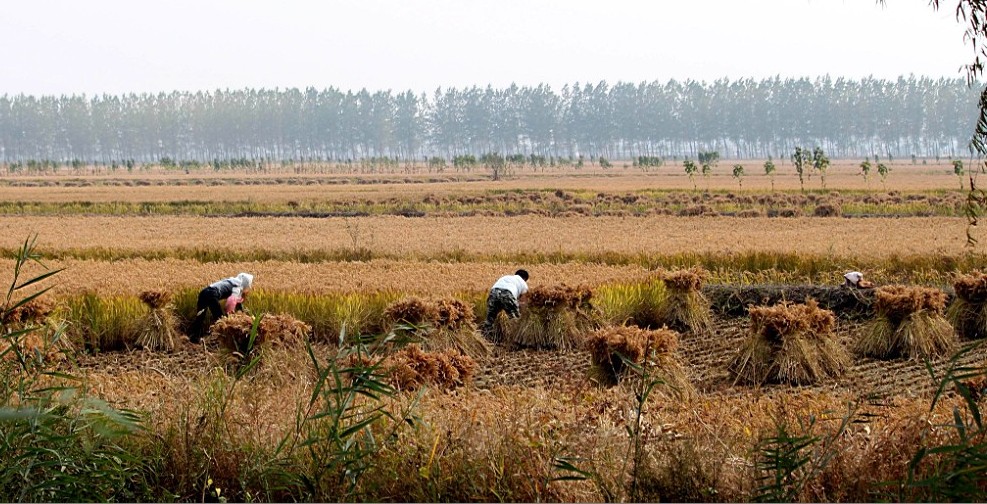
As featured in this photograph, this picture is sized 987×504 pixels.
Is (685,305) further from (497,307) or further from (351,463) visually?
(351,463)

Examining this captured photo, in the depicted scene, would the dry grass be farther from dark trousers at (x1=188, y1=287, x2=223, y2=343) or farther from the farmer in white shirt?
dark trousers at (x1=188, y1=287, x2=223, y2=343)

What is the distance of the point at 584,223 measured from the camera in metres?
34.4

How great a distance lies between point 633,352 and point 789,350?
2553 mm

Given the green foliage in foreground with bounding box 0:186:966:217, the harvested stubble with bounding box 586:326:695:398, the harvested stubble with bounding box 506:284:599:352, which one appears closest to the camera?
the harvested stubble with bounding box 586:326:695:398

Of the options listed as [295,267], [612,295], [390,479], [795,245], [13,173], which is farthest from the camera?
[13,173]

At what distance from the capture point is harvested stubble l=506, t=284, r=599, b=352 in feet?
48.9

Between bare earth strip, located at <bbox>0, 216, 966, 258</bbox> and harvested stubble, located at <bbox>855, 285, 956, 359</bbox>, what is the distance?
6.83 m

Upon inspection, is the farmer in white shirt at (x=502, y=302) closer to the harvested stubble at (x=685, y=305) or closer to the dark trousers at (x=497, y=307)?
the dark trousers at (x=497, y=307)

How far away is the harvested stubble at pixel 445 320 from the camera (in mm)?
13750

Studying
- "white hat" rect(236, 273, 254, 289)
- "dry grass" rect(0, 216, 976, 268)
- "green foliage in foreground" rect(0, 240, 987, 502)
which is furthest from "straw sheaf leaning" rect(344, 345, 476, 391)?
"dry grass" rect(0, 216, 976, 268)

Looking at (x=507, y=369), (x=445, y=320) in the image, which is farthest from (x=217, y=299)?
(x=507, y=369)

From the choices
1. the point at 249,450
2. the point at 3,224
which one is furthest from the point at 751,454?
the point at 3,224

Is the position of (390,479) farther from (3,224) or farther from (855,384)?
(3,224)

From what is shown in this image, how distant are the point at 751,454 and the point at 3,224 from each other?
38197mm
